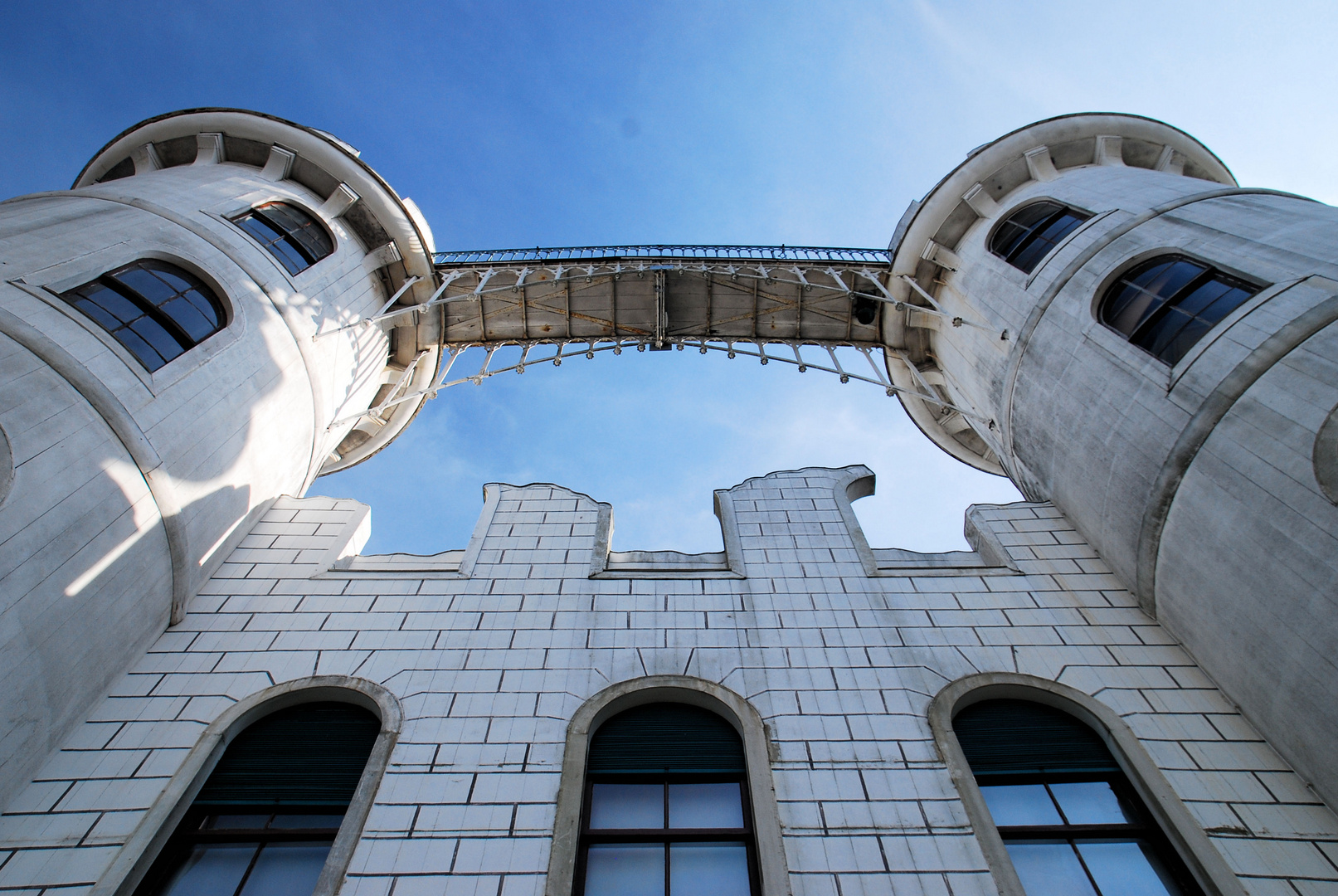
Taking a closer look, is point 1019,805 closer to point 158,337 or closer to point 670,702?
point 670,702

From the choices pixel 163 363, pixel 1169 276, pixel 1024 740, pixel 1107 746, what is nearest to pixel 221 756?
pixel 163 363

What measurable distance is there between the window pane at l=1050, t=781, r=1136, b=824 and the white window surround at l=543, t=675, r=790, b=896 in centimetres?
306

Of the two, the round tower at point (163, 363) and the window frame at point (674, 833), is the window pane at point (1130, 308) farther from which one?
the round tower at point (163, 363)

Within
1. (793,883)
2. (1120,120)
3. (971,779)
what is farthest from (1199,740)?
(1120,120)

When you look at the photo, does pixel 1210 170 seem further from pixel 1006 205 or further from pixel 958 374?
pixel 958 374

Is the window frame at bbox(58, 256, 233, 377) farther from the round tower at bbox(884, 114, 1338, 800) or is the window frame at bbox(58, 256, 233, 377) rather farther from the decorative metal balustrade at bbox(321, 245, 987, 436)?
the round tower at bbox(884, 114, 1338, 800)

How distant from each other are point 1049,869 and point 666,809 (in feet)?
12.1

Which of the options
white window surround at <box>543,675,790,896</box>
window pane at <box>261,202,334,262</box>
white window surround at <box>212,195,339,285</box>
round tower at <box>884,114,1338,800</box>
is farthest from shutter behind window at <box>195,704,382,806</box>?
round tower at <box>884,114,1338,800</box>

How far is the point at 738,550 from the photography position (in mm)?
11203

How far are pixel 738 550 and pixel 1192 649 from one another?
230 inches

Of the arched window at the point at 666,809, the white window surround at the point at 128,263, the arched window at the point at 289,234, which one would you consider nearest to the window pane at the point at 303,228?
the arched window at the point at 289,234

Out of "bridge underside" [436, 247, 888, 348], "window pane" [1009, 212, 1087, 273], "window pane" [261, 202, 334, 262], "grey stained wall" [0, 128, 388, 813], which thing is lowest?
"grey stained wall" [0, 128, 388, 813]

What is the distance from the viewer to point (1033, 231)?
48.5ft

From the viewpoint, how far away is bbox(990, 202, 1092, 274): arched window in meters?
14.0
